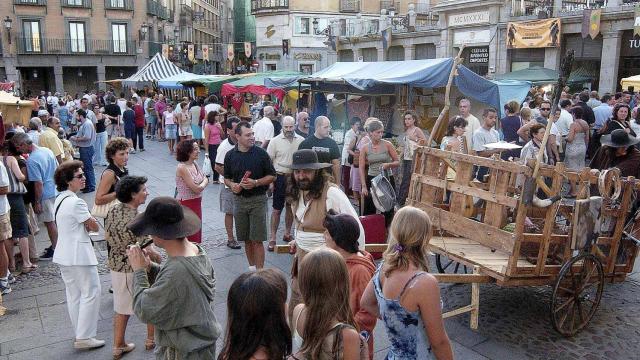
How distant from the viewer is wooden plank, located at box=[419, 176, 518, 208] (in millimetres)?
4537

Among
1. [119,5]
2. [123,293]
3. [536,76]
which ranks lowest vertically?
[123,293]

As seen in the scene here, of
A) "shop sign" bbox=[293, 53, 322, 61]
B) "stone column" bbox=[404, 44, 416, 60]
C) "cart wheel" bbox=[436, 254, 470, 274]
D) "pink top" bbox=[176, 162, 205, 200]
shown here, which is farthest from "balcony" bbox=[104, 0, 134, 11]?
"cart wheel" bbox=[436, 254, 470, 274]

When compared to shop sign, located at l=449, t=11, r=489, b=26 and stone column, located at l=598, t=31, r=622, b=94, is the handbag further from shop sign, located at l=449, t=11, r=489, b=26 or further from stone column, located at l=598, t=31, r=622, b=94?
shop sign, located at l=449, t=11, r=489, b=26

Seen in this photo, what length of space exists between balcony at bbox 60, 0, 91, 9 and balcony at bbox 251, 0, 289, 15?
1388cm

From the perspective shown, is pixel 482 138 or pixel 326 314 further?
pixel 482 138

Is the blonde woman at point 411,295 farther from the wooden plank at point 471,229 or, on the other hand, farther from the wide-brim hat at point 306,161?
the wooden plank at point 471,229

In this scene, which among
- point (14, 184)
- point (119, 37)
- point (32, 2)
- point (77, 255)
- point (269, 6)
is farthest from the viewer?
point (269, 6)

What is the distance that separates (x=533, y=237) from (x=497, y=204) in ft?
1.32

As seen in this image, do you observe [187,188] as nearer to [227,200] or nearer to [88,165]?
[227,200]

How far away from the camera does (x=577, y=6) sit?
71.7 feet

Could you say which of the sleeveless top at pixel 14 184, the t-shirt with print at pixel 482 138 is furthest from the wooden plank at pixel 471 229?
the sleeveless top at pixel 14 184

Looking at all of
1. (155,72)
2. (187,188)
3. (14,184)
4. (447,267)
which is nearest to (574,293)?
(447,267)

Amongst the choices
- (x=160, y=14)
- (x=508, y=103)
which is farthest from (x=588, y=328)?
(x=160, y=14)

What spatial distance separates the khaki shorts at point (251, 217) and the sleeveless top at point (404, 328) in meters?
3.22
